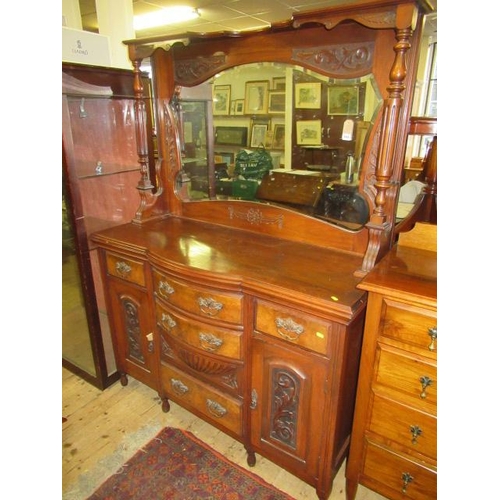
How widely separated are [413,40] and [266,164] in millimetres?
714

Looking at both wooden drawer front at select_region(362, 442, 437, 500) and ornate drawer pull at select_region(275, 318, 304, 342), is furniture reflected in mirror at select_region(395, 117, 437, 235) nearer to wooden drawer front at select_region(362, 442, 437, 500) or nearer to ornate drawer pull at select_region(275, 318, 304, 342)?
ornate drawer pull at select_region(275, 318, 304, 342)

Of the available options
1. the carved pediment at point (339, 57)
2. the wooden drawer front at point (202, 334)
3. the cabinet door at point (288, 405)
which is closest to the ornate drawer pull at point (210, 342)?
the wooden drawer front at point (202, 334)

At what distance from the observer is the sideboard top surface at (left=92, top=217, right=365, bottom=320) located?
1.14 m

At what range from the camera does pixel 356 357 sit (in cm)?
129

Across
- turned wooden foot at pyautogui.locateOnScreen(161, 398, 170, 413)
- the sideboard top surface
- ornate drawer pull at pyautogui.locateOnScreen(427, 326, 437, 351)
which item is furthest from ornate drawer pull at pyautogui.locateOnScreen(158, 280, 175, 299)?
ornate drawer pull at pyautogui.locateOnScreen(427, 326, 437, 351)

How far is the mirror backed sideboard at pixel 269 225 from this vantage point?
1.19m

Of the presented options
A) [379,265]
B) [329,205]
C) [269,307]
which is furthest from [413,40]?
[269,307]

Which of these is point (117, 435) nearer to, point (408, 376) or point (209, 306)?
point (209, 306)

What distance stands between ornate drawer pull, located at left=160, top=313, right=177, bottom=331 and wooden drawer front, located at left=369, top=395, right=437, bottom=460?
0.84 meters

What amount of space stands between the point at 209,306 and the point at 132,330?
2.17 ft

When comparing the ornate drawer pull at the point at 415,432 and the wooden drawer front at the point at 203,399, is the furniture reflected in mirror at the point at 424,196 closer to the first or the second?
the ornate drawer pull at the point at 415,432

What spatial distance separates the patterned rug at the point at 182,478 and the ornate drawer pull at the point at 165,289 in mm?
741

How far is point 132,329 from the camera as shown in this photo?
5.95ft

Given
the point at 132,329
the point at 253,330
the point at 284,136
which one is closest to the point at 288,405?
the point at 253,330
